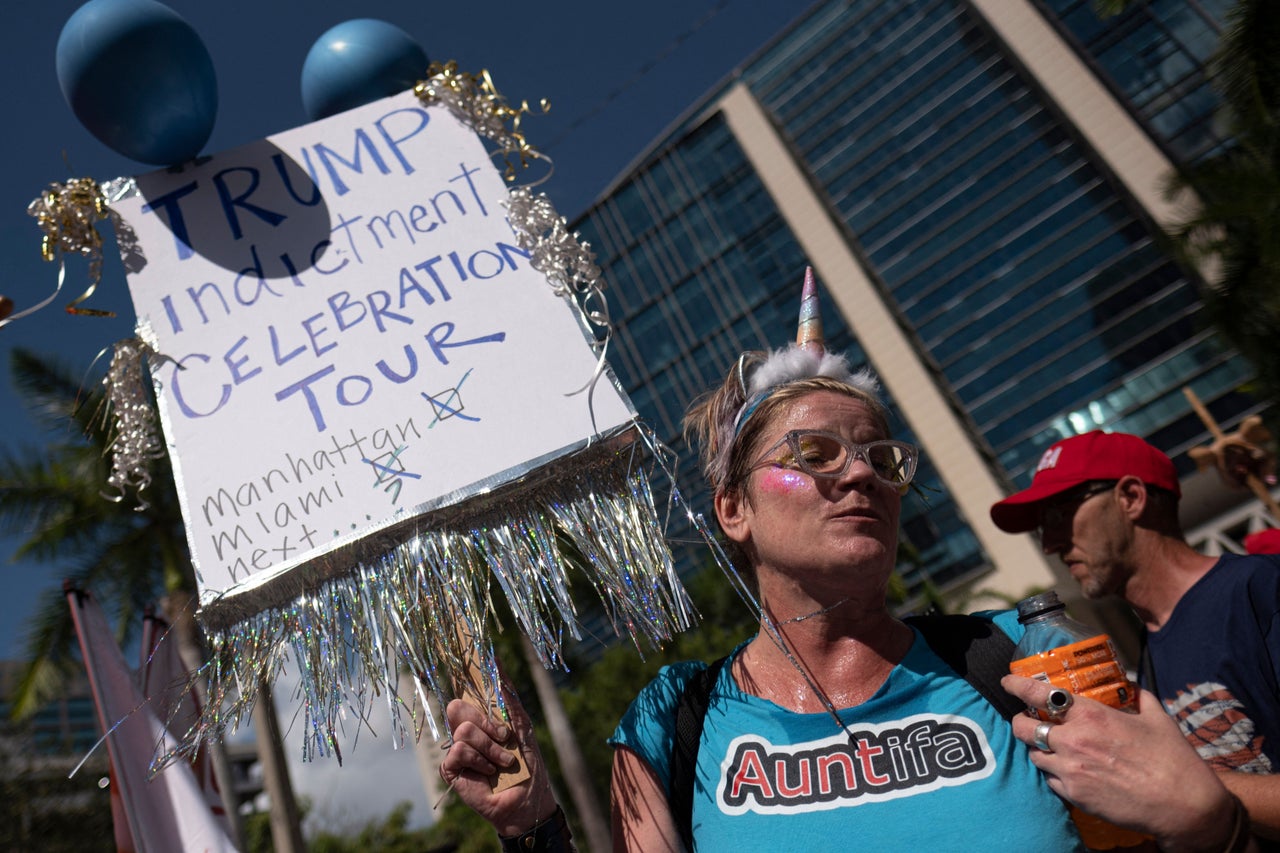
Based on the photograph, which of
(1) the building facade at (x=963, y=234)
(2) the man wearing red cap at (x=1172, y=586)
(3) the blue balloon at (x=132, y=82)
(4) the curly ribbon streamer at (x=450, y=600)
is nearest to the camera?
(4) the curly ribbon streamer at (x=450, y=600)

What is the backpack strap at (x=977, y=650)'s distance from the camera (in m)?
1.46

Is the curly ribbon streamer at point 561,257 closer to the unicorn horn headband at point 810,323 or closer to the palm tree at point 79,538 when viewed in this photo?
the unicorn horn headband at point 810,323

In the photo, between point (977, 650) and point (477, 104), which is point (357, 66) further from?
point (977, 650)

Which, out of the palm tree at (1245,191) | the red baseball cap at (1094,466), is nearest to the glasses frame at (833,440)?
the red baseball cap at (1094,466)

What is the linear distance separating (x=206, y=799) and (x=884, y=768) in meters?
3.93

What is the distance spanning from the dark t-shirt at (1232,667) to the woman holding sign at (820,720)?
22.7 inches

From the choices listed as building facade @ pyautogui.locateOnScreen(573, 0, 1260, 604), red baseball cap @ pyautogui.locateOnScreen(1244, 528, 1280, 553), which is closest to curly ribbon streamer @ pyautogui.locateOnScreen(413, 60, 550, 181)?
red baseball cap @ pyautogui.locateOnScreen(1244, 528, 1280, 553)

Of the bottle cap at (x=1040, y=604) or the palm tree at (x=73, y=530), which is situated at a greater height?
the palm tree at (x=73, y=530)

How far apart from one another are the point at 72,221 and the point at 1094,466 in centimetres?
253

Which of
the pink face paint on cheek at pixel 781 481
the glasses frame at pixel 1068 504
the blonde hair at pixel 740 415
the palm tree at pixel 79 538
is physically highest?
the palm tree at pixel 79 538

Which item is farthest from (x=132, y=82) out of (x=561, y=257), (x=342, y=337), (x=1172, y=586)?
(x=1172, y=586)

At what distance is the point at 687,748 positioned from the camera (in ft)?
5.12

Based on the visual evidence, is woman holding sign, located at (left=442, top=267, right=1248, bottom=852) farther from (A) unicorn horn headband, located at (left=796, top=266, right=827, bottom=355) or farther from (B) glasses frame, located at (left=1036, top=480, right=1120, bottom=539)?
(B) glasses frame, located at (left=1036, top=480, right=1120, bottom=539)

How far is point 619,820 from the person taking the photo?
1550mm
